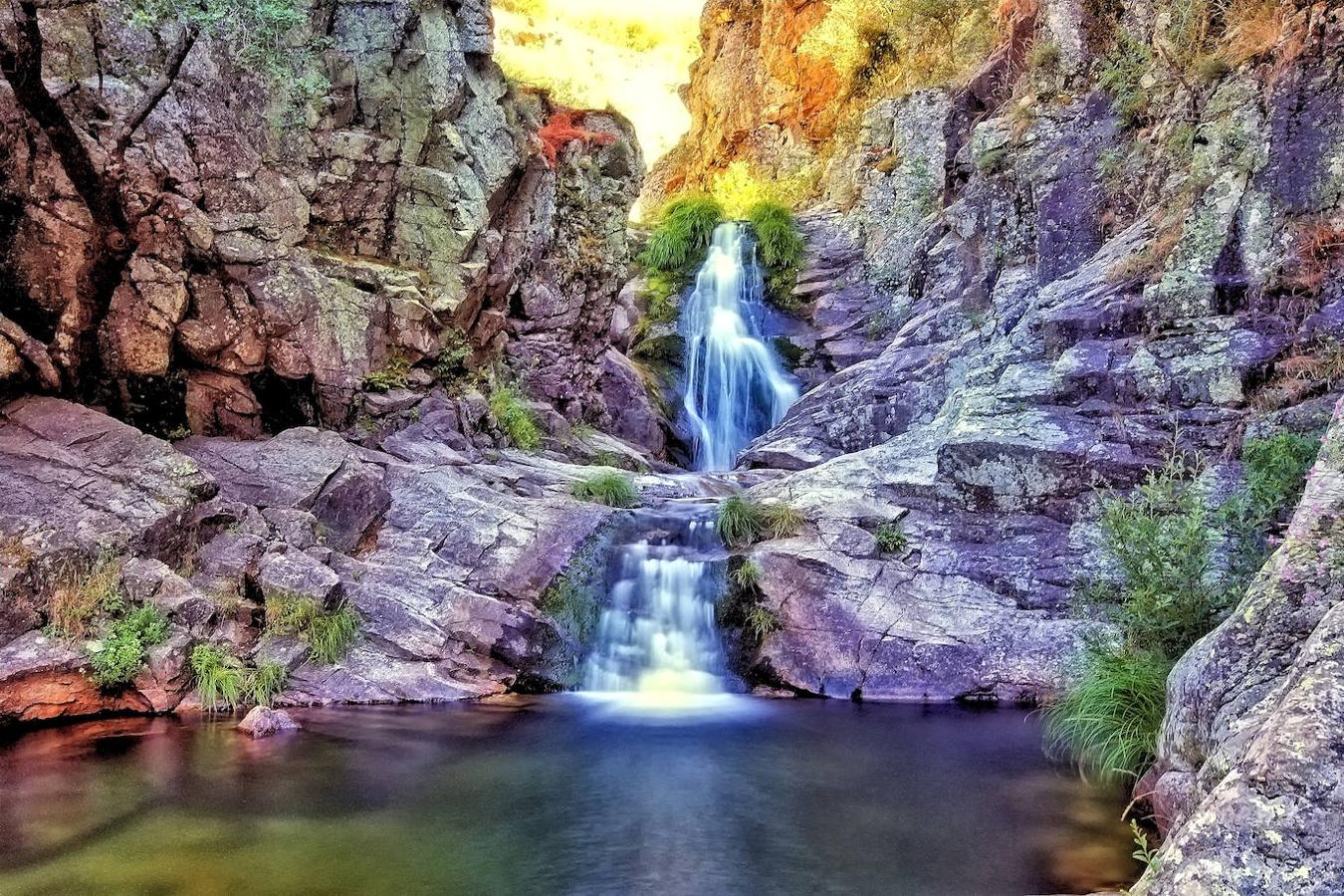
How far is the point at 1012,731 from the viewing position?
8344 mm

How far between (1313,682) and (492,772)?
581 cm

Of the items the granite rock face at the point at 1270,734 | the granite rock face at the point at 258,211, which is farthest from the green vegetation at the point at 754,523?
the granite rock face at the point at 1270,734

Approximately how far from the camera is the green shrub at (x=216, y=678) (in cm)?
870

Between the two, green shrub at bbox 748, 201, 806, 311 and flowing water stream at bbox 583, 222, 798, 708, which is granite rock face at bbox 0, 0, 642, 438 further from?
green shrub at bbox 748, 201, 806, 311

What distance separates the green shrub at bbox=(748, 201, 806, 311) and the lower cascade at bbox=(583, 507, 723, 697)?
11718mm

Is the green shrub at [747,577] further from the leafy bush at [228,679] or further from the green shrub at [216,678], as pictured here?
the green shrub at [216,678]

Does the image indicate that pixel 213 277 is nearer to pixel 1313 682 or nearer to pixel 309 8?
pixel 309 8

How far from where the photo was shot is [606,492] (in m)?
12.3

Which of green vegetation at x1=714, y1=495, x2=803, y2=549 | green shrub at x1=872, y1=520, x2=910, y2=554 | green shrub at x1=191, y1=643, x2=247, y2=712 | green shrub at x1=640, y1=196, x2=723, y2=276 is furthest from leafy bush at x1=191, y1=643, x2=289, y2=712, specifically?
green shrub at x1=640, y1=196, x2=723, y2=276

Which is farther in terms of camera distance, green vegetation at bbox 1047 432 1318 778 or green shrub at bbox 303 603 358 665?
green shrub at bbox 303 603 358 665

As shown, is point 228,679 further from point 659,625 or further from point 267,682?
point 659,625

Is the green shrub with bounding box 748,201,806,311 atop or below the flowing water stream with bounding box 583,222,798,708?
atop

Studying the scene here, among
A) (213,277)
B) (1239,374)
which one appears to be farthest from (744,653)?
(213,277)

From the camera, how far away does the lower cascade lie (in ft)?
34.3
